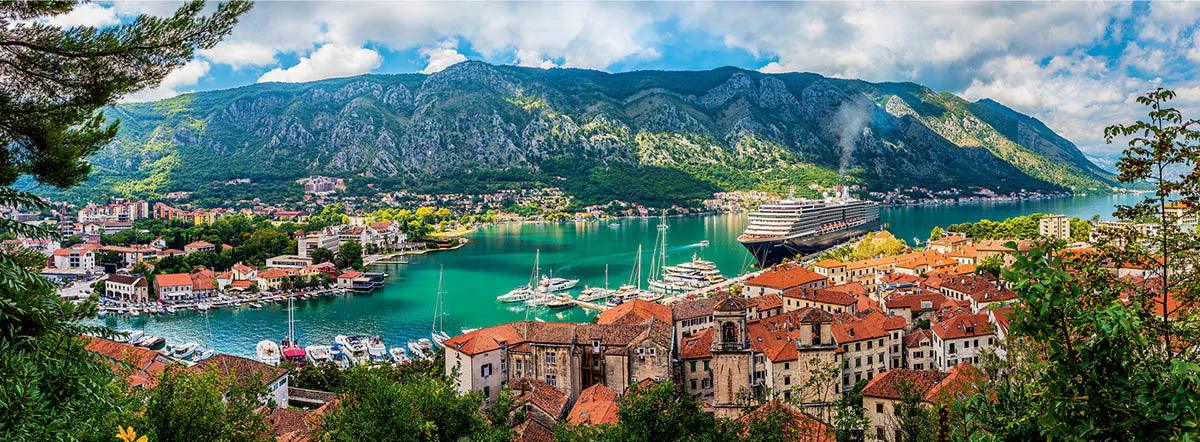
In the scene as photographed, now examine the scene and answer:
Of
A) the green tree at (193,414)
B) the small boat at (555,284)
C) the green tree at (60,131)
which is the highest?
the green tree at (60,131)

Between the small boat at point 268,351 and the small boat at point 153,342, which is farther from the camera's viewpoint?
the small boat at point 153,342

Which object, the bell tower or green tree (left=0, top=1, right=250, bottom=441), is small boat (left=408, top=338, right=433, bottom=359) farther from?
green tree (left=0, top=1, right=250, bottom=441)

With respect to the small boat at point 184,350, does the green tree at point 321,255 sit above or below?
above

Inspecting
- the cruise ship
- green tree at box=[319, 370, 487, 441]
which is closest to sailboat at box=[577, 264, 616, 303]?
the cruise ship

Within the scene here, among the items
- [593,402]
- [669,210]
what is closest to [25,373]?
[593,402]

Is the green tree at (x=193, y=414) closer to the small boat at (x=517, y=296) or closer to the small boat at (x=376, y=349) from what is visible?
→ the small boat at (x=376, y=349)

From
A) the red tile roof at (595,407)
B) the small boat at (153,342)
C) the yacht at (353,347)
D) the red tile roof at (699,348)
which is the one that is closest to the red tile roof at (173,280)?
the small boat at (153,342)

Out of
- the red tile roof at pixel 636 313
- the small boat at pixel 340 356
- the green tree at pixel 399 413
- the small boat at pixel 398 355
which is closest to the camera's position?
the green tree at pixel 399 413

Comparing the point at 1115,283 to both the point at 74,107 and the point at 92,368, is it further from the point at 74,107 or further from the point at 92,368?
the point at 74,107
